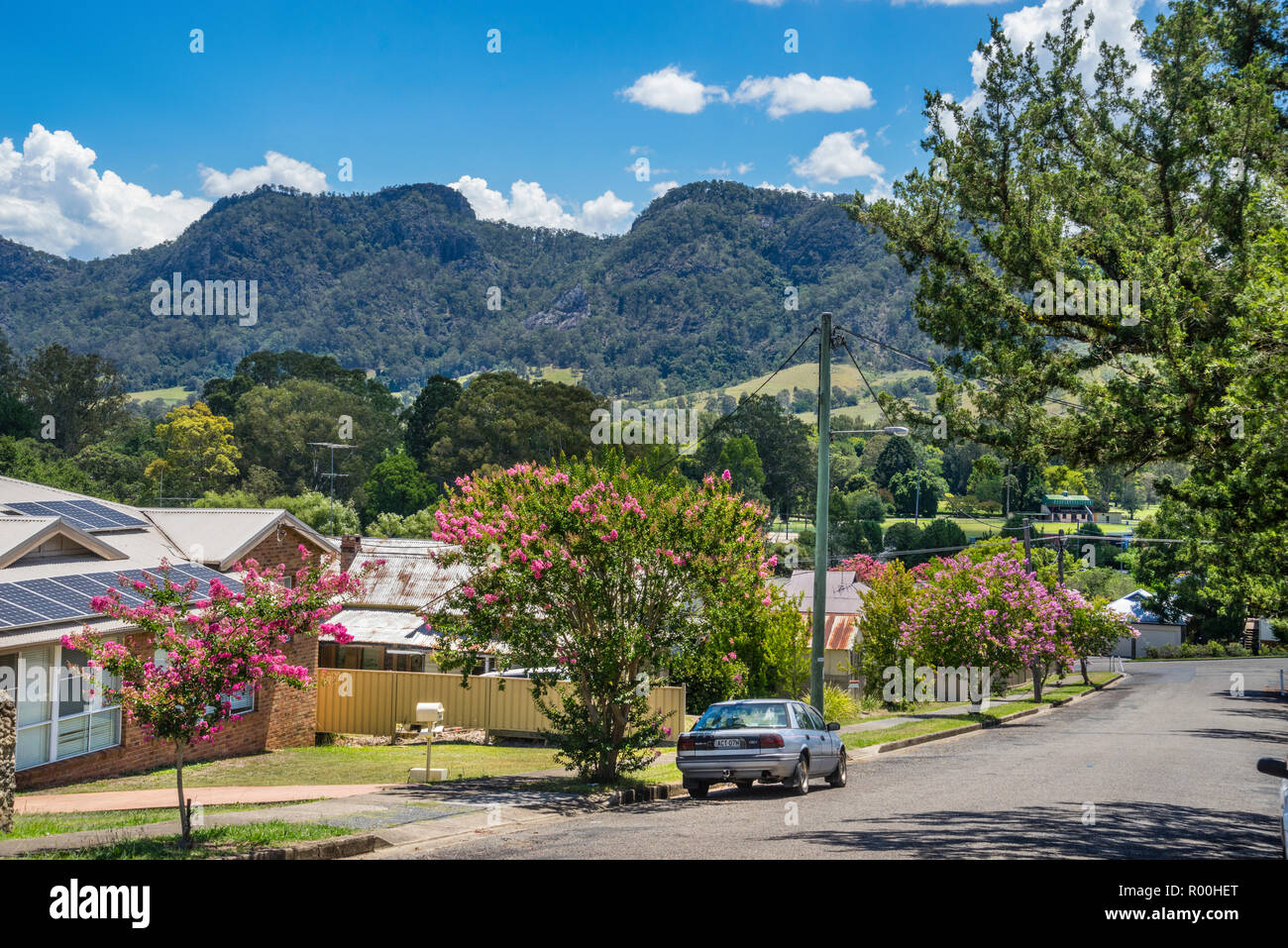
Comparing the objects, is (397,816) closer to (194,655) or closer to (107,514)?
(194,655)

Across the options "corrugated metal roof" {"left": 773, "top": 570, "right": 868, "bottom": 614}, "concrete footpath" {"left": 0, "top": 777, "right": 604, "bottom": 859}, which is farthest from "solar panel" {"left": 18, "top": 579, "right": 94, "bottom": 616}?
"corrugated metal roof" {"left": 773, "top": 570, "right": 868, "bottom": 614}

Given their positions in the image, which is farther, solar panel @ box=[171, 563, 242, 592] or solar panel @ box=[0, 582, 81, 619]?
solar panel @ box=[171, 563, 242, 592]

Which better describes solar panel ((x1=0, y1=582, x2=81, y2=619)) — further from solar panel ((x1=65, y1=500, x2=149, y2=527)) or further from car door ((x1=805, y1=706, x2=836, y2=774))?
car door ((x1=805, y1=706, x2=836, y2=774))

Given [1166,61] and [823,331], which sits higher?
[1166,61]

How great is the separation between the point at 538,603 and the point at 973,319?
7.62 metres

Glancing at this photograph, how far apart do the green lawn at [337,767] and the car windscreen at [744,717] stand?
4.43 meters

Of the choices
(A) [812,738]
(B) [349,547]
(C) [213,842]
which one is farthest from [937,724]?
(C) [213,842]

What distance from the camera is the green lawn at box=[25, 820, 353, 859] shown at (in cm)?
918

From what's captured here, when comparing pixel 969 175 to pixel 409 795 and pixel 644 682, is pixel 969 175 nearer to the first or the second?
pixel 644 682

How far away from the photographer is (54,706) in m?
17.3

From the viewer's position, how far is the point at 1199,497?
47.5ft

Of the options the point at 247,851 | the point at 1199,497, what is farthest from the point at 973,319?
the point at 247,851

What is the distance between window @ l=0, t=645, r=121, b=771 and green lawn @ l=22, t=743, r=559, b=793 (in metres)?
0.64

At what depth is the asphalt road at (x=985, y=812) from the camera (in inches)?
409
